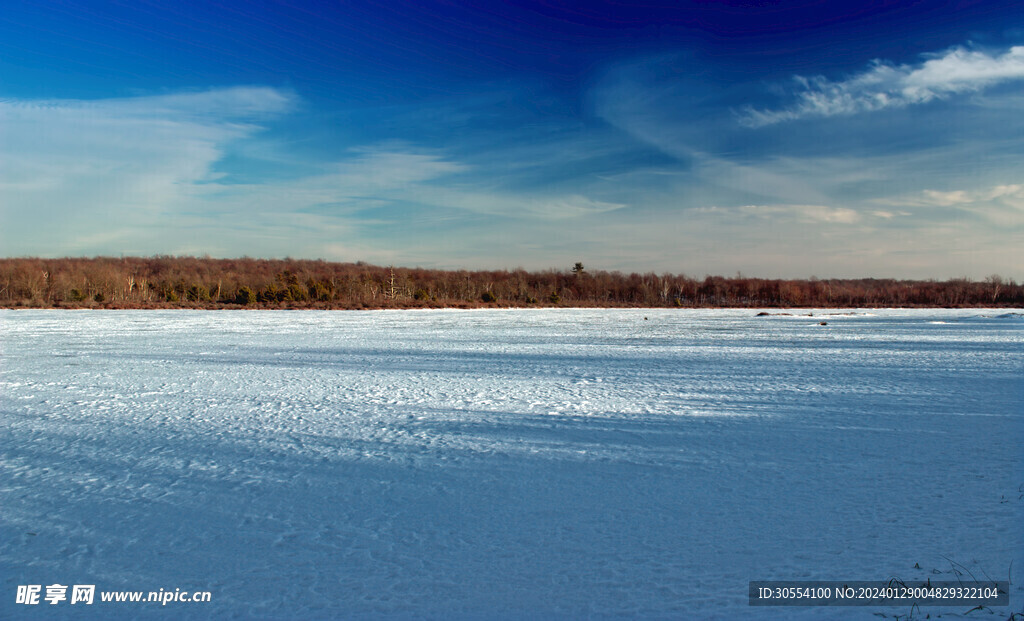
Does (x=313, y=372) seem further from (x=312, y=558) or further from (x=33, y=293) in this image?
(x=33, y=293)

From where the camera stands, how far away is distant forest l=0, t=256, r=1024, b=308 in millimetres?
53750

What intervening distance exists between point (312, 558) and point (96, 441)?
4015 millimetres

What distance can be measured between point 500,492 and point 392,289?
58330mm

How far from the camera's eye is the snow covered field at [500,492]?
11.1ft

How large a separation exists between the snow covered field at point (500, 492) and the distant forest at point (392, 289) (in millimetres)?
42908

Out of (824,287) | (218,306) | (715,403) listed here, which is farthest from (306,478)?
(824,287)

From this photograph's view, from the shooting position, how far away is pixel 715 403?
8.30 metres

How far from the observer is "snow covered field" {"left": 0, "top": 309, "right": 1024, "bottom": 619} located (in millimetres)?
3396

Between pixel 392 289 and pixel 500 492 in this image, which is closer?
pixel 500 492

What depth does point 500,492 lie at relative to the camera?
480 centimetres

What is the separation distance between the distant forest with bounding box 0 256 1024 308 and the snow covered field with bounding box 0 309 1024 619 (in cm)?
4291

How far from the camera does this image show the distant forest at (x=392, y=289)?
5375cm

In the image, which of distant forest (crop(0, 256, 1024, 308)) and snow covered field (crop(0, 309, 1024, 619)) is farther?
distant forest (crop(0, 256, 1024, 308))

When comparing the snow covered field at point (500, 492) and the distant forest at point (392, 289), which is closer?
the snow covered field at point (500, 492)
